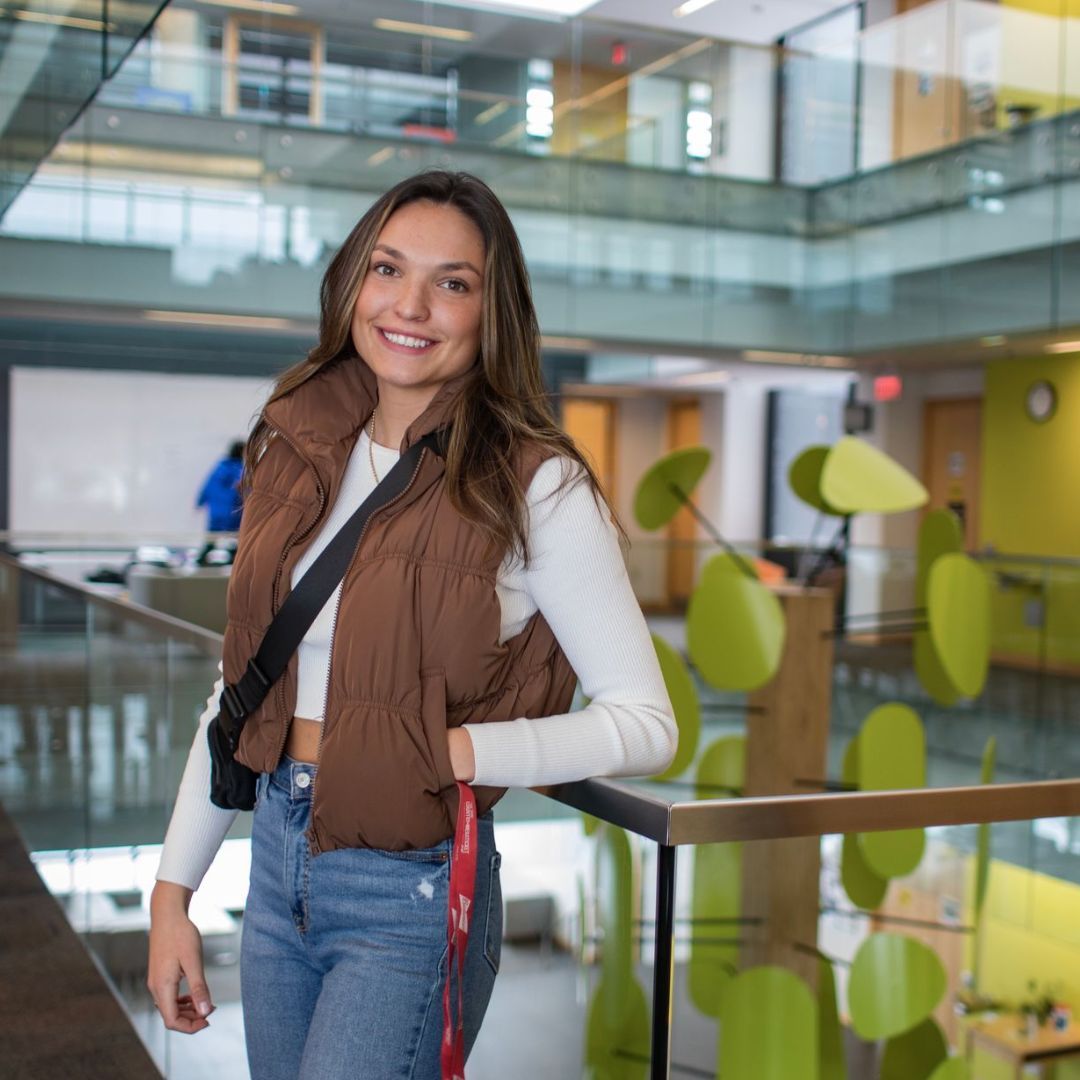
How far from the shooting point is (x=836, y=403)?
1616 centimetres

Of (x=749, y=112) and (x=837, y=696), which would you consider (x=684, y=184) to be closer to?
(x=749, y=112)

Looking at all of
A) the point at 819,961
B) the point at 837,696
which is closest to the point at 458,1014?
the point at 819,961

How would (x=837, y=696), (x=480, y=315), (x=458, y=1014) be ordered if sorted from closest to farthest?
(x=458, y=1014) → (x=480, y=315) → (x=837, y=696)

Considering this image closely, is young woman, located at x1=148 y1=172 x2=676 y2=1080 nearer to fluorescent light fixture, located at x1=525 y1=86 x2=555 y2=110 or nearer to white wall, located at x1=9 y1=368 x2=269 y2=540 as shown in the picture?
fluorescent light fixture, located at x1=525 y1=86 x2=555 y2=110

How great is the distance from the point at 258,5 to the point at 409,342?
8.81 meters

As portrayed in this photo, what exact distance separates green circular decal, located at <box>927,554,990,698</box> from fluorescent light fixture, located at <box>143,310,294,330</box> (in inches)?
207

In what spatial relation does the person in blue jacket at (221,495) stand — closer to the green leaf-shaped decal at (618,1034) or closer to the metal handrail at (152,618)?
the metal handrail at (152,618)

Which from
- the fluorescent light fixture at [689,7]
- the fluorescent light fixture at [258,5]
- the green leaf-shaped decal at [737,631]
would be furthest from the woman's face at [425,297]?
the fluorescent light fixture at [689,7]

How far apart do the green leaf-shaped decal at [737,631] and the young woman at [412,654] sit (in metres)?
4.40

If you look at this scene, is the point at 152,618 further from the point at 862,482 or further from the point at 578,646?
the point at 862,482

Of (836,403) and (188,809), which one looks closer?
(188,809)

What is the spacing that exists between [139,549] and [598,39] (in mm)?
5226

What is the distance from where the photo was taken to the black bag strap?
1279mm

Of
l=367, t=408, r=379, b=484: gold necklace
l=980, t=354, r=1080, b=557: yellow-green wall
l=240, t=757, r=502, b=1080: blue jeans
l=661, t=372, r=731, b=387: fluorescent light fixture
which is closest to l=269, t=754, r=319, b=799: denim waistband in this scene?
l=240, t=757, r=502, b=1080: blue jeans
